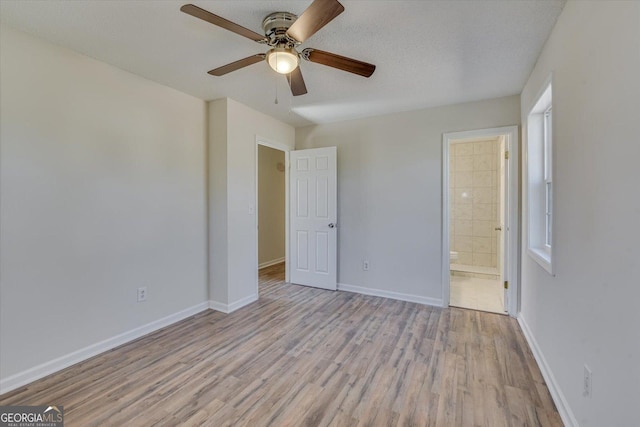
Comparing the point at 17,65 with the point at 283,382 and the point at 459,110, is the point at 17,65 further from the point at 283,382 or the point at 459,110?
the point at 459,110

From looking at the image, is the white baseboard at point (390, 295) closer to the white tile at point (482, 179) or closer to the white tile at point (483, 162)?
the white tile at point (482, 179)

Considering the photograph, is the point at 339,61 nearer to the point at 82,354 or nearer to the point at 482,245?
the point at 82,354

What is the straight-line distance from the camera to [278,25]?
1806 millimetres

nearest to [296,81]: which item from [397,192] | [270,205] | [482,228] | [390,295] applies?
[397,192]

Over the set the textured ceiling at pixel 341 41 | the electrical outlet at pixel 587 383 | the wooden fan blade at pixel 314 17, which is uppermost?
the textured ceiling at pixel 341 41

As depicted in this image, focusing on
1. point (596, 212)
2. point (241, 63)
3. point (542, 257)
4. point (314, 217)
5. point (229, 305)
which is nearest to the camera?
point (596, 212)

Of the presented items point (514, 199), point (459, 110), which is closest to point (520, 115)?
point (459, 110)

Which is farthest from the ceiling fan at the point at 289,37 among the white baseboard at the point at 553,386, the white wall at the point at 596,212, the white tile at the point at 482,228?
the white tile at the point at 482,228

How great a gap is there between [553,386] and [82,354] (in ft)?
11.0

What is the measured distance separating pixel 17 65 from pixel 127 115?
73cm

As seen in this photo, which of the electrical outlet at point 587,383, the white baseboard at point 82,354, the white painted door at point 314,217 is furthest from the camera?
the white painted door at point 314,217

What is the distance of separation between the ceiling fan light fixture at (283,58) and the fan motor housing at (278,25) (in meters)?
0.05

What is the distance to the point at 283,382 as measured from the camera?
2061 mm

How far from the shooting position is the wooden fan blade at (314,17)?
1.40 metres
